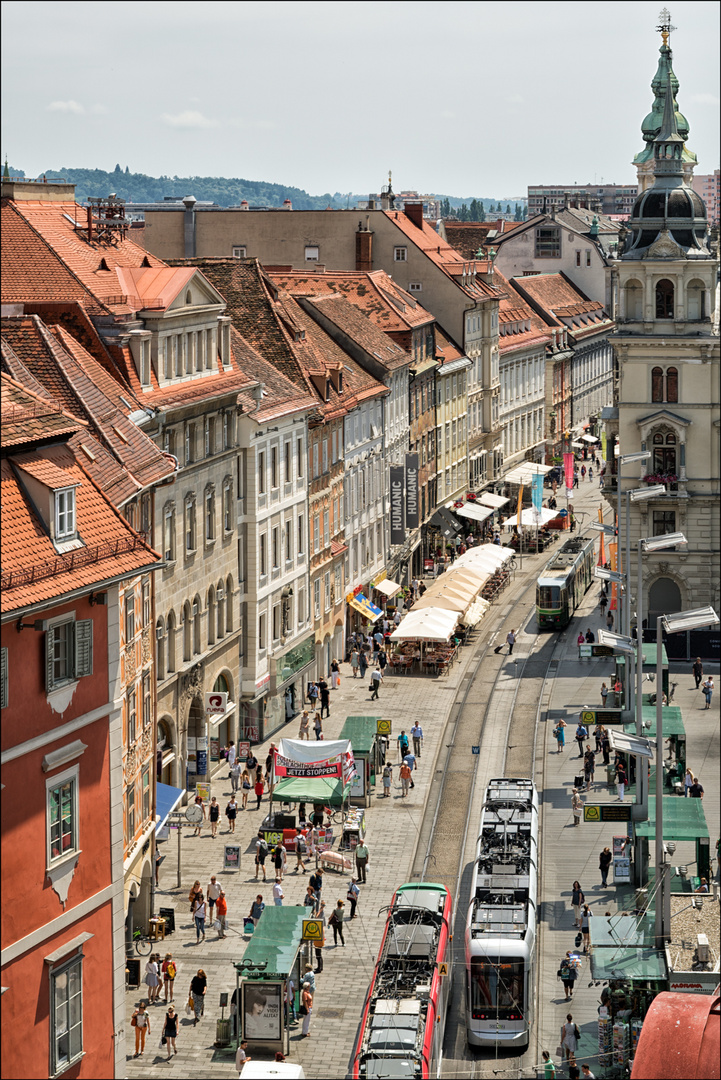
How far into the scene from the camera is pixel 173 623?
62906 millimetres

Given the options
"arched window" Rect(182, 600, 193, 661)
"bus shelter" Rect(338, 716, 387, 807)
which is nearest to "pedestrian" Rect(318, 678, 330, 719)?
"bus shelter" Rect(338, 716, 387, 807)

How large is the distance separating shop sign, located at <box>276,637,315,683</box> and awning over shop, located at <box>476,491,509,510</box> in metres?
47.3

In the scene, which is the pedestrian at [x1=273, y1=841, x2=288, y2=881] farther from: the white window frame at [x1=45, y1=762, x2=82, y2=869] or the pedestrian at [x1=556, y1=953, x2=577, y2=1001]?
the white window frame at [x1=45, y1=762, x2=82, y2=869]

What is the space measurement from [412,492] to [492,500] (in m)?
27.1

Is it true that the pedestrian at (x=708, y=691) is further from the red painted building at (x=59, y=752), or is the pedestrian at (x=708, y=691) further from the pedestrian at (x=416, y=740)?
the red painted building at (x=59, y=752)

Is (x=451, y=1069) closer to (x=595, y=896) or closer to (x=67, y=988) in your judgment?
(x=595, y=896)

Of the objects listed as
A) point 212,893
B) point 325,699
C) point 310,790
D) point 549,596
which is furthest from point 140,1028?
point 549,596

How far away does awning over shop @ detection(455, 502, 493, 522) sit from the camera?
121 metres

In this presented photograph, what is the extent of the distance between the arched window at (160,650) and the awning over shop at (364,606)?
29.4 m

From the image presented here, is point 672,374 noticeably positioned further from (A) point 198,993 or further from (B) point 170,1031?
(B) point 170,1031

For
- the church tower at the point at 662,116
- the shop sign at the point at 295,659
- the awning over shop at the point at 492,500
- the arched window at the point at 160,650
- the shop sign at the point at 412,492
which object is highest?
the church tower at the point at 662,116

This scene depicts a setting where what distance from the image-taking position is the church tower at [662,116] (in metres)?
97.4

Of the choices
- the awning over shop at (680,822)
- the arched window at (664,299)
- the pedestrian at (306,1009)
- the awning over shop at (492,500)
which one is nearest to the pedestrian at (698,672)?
the arched window at (664,299)

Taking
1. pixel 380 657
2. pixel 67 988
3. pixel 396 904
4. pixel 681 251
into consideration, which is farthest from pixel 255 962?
pixel 681 251
